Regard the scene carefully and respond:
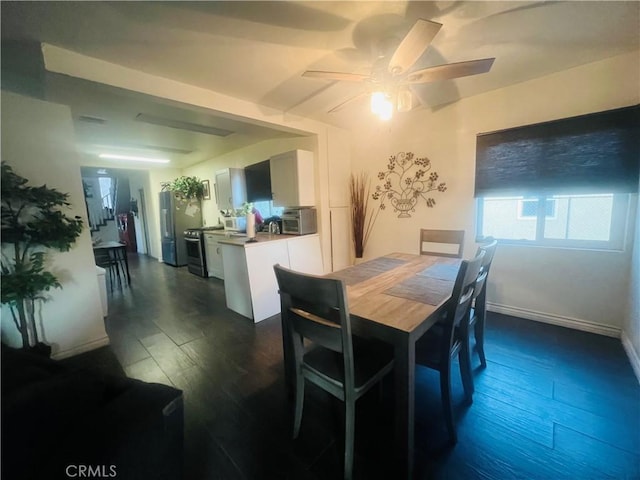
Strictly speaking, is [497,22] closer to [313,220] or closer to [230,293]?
[313,220]

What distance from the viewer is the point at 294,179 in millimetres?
3268

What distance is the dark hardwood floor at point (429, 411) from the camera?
1217mm

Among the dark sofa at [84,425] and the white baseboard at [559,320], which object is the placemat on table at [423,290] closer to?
the dark sofa at [84,425]

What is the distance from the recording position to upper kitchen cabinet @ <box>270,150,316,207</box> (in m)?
3.24

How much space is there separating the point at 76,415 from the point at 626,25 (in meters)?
3.44

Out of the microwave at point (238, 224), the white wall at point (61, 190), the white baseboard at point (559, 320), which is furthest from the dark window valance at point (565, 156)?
the white wall at point (61, 190)

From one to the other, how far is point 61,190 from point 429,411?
129 inches

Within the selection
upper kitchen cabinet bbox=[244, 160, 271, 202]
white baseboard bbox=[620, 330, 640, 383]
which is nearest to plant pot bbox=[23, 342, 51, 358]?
upper kitchen cabinet bbox=[244, 160, 271, 202]

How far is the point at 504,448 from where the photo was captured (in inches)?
50.4

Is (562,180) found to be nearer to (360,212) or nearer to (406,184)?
(406,184)

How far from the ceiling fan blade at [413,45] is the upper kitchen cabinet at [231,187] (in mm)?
3303

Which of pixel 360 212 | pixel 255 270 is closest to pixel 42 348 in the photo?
pixel 255 270

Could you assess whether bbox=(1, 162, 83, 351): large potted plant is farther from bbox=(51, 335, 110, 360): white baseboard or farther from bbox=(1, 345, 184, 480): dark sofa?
bbox=(1, 345, 184, 480): dark sofa

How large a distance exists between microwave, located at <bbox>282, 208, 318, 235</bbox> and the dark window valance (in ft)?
6.58
